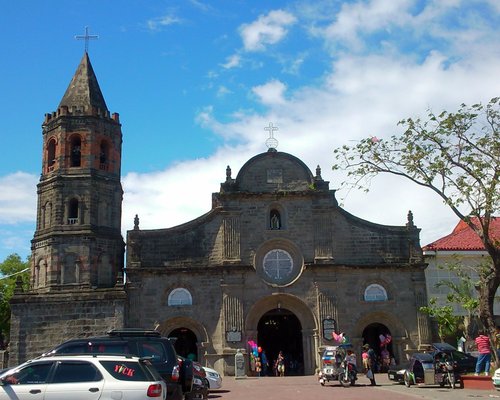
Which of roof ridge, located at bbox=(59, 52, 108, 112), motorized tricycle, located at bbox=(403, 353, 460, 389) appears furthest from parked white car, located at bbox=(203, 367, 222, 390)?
roof ridge, located at bbox=(59, 52, 108, 112)

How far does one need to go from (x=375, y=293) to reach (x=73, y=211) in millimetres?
15915

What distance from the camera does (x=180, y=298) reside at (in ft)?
100

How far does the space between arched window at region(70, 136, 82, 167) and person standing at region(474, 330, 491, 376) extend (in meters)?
21.6

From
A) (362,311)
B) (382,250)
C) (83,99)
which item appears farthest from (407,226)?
(83,99)

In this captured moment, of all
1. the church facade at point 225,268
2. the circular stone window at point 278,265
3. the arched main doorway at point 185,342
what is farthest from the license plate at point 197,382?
the arched main doorway at point 185,342

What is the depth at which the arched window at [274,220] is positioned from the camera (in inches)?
1252

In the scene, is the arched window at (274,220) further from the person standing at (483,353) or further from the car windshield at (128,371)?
the car windshield at (128,371)

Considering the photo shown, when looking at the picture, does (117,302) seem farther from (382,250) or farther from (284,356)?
(382,250)

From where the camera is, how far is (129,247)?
3069 cm

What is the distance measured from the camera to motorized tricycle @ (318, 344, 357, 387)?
75.4 ft

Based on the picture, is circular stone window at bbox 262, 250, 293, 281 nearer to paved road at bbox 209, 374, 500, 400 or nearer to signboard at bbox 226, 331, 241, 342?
signboard at bbox 226, 331, 241, 342

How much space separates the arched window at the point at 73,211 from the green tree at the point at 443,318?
17.8m

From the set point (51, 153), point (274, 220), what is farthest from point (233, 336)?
point (51, 153)

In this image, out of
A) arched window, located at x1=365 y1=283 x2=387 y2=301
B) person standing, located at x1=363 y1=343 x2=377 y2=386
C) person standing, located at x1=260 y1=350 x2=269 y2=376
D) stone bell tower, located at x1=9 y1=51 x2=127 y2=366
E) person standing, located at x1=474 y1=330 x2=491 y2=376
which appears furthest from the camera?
arched window, located at x1=365 y1=283 x2=387 y2=301
